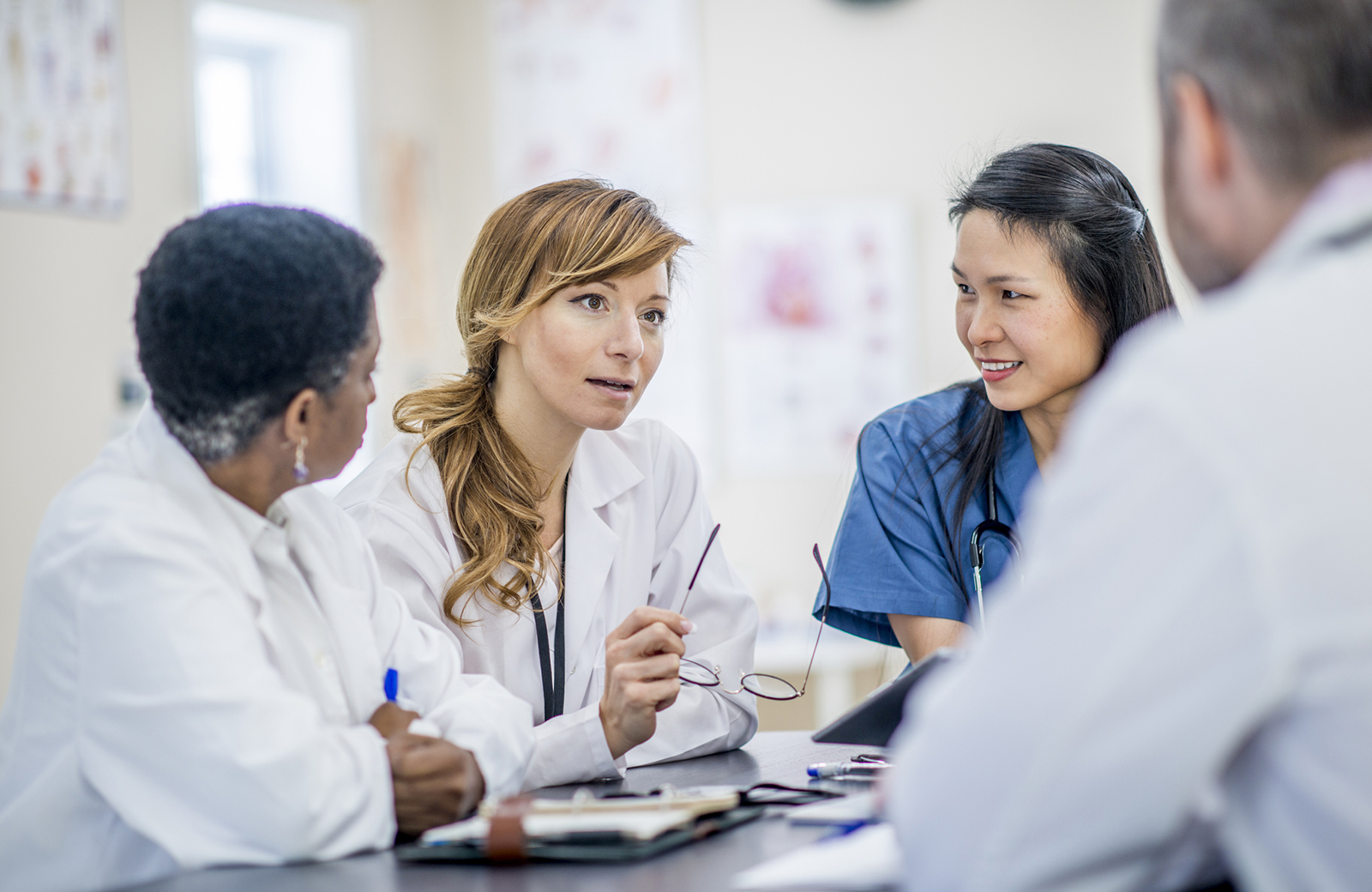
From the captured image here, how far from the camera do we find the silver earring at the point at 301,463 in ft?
4.00

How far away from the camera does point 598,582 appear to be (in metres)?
1.87

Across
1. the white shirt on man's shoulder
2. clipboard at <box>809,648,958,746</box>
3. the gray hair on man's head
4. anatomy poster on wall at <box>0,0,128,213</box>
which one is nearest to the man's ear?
the gray hair on man's head

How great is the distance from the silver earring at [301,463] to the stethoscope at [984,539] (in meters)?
1.03

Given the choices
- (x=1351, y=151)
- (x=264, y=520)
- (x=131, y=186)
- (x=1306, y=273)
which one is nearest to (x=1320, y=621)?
(x=1306, y=273)

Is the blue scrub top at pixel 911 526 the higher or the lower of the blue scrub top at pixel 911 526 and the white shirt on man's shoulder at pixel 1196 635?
the lower

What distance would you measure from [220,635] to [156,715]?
0.09 meters

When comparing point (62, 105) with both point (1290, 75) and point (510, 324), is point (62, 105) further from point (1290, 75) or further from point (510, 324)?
point (1290, 75)

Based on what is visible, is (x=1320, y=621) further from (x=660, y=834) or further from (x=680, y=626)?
(x=680, y=626)

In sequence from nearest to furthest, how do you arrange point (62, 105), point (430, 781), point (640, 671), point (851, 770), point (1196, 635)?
1. point (1196, 635)
2. point (430, 781)
3. point (851, 770)
4. point (640, 671)
5. point (62, 105)

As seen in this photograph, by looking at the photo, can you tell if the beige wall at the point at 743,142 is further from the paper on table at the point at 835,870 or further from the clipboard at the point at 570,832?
the paper on table at the point at 835,870

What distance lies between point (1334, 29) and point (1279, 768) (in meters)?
0.47

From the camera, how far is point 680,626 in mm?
1465

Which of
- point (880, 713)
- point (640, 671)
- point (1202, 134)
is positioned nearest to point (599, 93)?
point (640, 671)

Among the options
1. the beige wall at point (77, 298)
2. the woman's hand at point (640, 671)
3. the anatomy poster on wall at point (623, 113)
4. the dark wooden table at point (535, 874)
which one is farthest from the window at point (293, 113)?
the dark wooden table at point (535, 874)
